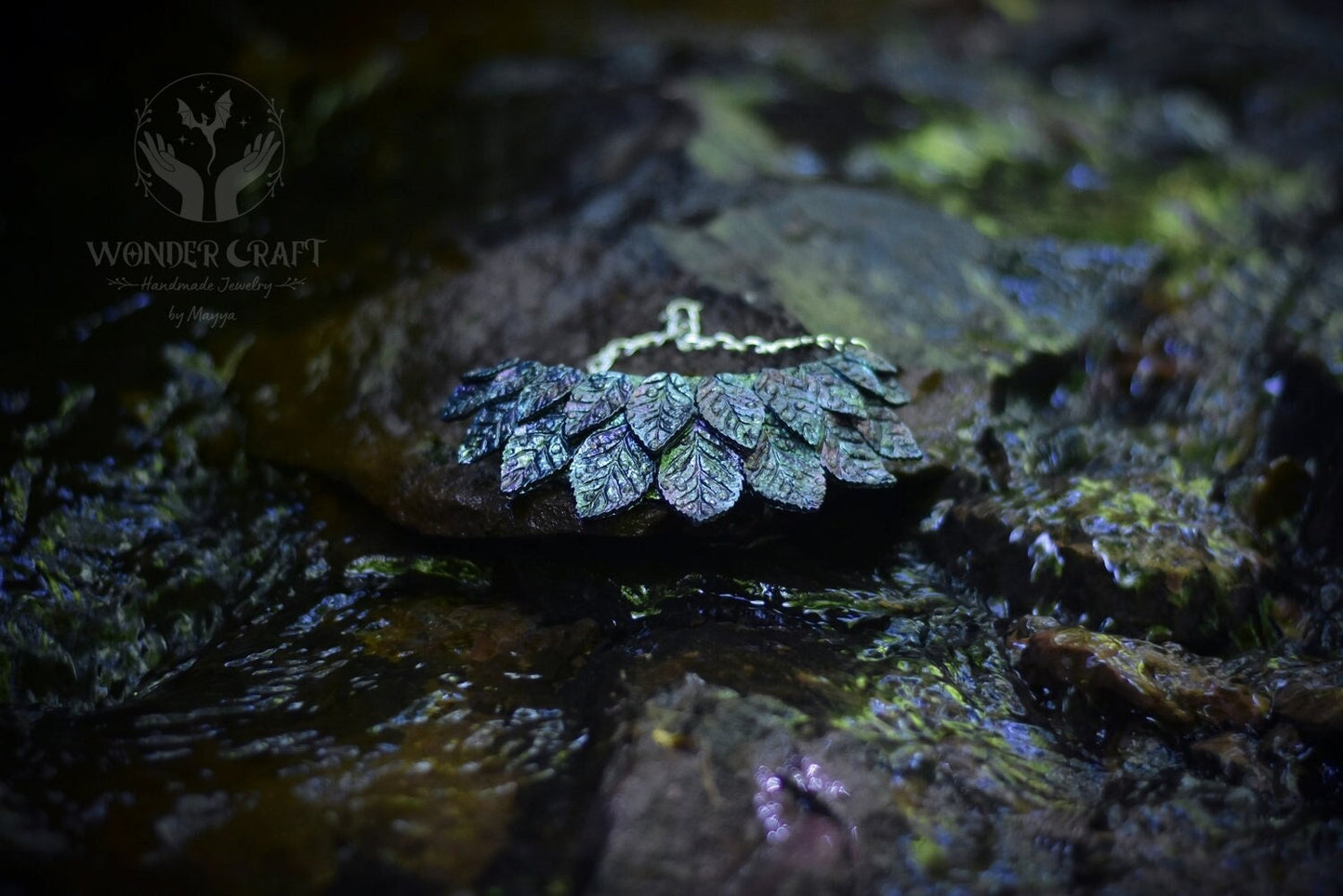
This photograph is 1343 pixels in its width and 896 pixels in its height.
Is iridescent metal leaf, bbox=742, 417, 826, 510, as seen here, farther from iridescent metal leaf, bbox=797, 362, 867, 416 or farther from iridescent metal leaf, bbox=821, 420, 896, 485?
iridescent metal leaf, bbox=797, 362, 867, 416

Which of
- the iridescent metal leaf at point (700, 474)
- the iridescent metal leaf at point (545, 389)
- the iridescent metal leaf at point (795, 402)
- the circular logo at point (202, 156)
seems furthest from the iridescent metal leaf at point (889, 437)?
the circular logo at point (202, 156)

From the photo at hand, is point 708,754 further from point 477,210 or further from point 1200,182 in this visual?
point 1200,182

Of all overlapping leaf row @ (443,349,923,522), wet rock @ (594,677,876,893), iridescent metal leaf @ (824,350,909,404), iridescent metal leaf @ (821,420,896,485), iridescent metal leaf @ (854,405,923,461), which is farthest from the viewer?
iridescent metal leaf @ (824,350,909,404)

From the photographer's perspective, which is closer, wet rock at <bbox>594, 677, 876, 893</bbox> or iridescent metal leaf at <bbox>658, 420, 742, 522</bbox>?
wet rock at <bbox>594, 677, 876, 893</bbox>

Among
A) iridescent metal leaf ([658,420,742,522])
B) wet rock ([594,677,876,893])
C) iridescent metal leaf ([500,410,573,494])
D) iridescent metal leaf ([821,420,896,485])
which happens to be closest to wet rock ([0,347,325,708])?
iridescent metal leaf ([500,410,573,494])

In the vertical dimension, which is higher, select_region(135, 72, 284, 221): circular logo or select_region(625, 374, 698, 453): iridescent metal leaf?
select_region(135, 72, 284, 221): circular logo

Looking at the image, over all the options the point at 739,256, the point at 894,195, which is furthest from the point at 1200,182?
the point at 739,256

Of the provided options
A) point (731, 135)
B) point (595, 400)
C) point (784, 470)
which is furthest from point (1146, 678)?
point (731, 135)
